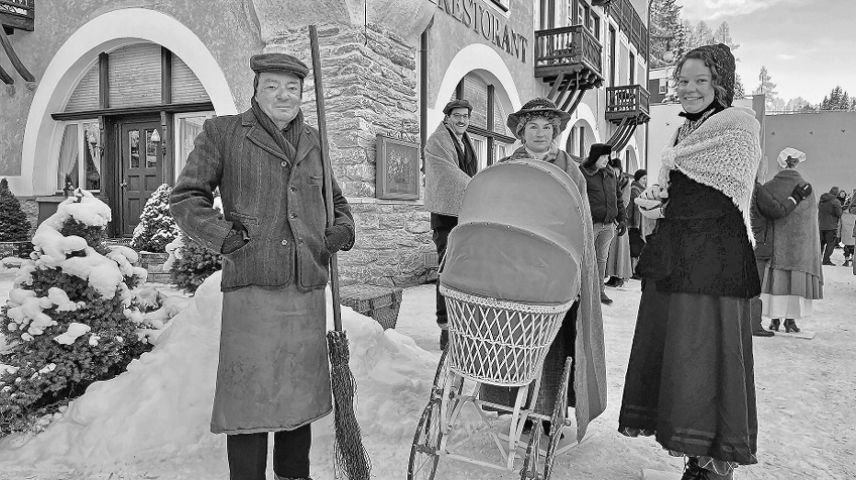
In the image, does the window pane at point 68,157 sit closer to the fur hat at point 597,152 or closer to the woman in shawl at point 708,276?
the fur hat at point 597,152

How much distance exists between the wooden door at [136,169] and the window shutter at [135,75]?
0.38 metres

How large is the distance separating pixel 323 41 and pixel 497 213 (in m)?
5.72

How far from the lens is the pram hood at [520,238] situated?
2.23 metres

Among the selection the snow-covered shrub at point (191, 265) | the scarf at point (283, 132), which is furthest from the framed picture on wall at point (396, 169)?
the scarf at point (283, 132)

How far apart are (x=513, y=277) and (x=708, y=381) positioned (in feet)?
3.13

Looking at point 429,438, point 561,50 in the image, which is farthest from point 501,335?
point 561,50

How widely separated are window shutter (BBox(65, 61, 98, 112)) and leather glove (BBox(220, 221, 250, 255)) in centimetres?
964

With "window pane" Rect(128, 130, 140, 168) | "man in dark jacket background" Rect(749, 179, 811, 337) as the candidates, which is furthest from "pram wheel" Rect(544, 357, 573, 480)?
"window pane" Rect(128, 130, 140, 168)

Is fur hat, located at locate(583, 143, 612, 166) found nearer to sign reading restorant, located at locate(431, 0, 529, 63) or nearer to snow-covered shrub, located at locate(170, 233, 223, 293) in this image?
sign reading restorant, located at locate(431, 0, 529, 63)

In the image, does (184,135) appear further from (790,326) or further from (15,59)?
(790,326)

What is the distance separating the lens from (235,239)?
2.04 meters

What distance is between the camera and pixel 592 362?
2.70 m

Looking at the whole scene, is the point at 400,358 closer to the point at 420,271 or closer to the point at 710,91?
the point at 710,91

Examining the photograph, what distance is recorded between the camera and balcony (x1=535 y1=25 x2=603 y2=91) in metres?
12.3
